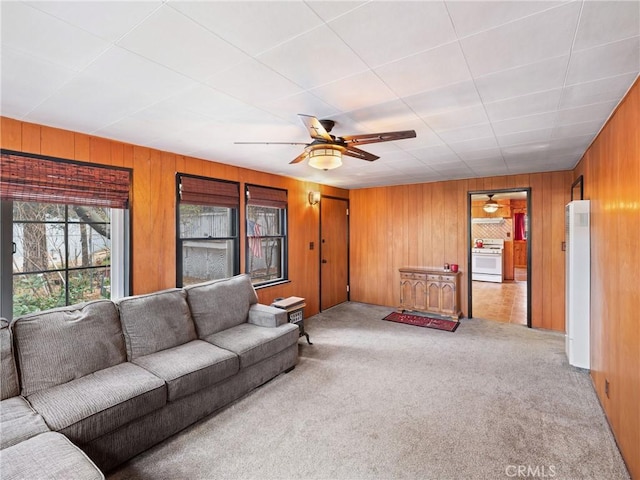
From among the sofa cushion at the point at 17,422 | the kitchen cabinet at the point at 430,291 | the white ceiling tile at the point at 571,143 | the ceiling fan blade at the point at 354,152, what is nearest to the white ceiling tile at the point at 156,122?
the ceiling fan blade at the point at 354,152

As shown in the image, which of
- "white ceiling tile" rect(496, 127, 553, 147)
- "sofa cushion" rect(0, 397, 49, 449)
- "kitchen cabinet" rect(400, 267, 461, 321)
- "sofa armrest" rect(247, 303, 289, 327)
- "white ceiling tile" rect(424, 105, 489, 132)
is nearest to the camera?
"sofa cushion" rect(0, 397, 49, 449)

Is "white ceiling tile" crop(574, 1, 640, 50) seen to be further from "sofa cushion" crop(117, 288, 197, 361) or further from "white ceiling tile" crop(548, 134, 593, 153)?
"sofa cushion" crop(117, 288, 197, 361)

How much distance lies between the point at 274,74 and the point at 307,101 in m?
0.41

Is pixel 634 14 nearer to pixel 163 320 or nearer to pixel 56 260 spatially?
pixel 163 320

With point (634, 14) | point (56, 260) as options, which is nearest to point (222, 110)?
point (56, 260)

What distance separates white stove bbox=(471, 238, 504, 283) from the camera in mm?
9102

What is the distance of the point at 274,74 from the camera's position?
185 cm

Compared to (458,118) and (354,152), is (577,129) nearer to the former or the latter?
(458,118)

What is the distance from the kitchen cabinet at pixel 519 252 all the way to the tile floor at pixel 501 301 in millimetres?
1715

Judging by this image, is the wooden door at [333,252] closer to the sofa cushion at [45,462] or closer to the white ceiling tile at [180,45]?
the white ceiling tile at [180,45]

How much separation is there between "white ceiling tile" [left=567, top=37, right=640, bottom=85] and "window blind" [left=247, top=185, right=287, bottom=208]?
359 cm

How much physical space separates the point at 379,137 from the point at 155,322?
246 cm

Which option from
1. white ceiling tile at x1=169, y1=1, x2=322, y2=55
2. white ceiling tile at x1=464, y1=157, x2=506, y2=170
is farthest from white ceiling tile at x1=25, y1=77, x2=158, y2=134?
white ceiling tile at x1=464, y1=157, x2=506, y2=170

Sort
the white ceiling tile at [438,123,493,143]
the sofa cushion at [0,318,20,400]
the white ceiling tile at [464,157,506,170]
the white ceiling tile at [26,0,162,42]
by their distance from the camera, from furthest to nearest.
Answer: the white ceiling tile at [464,157,506,170], the white ceiling tile at [438,123,493,143], the sofa cushion at [0,318,20,400], the white ceiling tile at [26,0,162,42]
